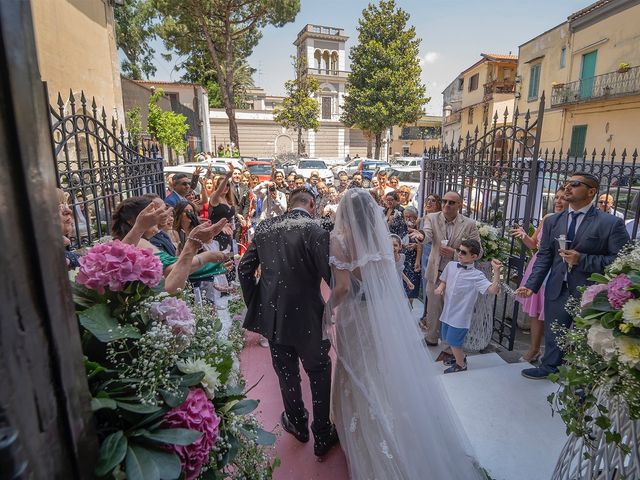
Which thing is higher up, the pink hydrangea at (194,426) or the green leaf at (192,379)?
the green leaf at (192,379)

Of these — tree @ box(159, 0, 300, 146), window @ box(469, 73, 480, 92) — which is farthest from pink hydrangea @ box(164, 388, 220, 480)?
window @ box(469, 73, 480, 92)

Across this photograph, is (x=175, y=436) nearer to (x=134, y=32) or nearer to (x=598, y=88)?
(x=598, y=88)

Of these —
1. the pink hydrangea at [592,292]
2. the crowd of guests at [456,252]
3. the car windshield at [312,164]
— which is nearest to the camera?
the pink hydrangea at [592,292]

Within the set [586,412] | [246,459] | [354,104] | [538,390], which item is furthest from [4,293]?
[354,104]

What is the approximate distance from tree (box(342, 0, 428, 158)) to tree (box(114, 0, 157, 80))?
14.3 m

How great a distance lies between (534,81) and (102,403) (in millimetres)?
24941

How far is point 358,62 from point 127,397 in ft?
101

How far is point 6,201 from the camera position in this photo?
22.8 inches

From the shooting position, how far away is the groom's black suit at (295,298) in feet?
9.36

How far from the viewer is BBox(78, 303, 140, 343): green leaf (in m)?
1.10

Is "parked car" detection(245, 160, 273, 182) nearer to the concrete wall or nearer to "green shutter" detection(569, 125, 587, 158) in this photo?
the concrete wall

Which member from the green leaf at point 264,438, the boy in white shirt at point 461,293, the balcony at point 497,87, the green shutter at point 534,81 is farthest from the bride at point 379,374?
the balcony at point 497,87

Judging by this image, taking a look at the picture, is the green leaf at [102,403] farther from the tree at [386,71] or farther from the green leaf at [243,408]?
the tree at [386,71]

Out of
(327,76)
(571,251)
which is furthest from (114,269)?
(327,76)
